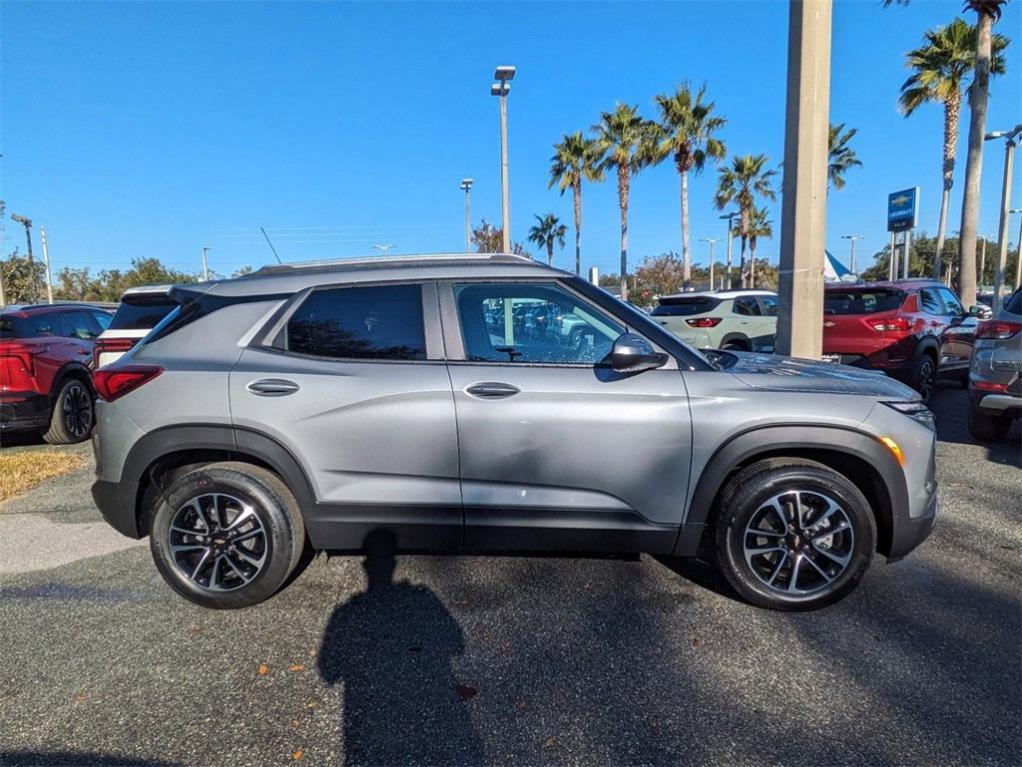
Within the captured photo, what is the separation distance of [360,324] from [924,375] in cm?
867

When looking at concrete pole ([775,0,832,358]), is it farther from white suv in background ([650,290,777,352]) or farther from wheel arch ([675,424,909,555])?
white suv in background ([650,290,777,352])

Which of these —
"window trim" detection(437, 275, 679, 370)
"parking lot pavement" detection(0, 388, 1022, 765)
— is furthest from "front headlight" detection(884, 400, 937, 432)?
"window trim" detection(437, 275, 679, 370)

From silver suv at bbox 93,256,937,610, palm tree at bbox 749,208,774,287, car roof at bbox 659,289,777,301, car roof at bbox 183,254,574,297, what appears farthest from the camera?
palm tree at bbox 749,208,774,287

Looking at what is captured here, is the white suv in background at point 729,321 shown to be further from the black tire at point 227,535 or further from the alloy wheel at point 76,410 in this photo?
the black tire at point 227,535

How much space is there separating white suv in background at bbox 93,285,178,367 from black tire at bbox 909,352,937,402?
9.42 metres

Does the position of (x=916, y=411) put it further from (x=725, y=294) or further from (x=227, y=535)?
(x=725, y=294)

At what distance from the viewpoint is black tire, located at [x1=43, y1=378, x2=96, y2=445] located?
23.3 ft

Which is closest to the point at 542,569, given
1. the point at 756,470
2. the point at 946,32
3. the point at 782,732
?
the point at 756,470

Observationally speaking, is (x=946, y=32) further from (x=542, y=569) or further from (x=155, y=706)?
(x=155, y=706)

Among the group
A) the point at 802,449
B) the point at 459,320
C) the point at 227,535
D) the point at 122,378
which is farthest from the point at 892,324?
the point at 122,378

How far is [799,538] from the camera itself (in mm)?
3043

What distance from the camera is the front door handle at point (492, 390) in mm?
3002

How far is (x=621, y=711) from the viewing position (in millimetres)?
2420

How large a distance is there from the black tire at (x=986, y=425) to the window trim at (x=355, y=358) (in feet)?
18.8
